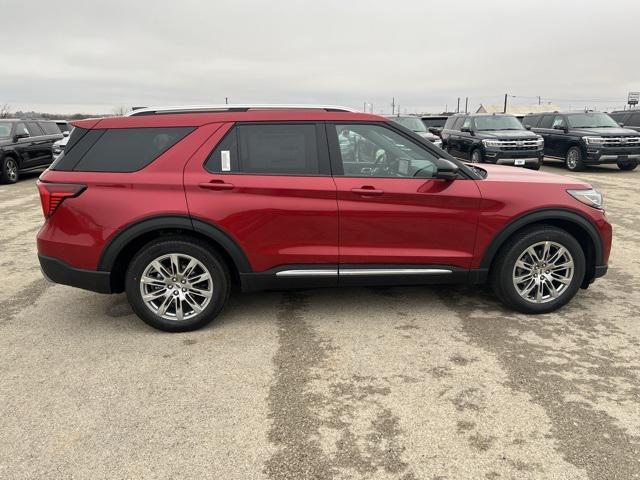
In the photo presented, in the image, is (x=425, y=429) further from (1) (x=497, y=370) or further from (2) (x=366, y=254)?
(2) (x=366, y=254)

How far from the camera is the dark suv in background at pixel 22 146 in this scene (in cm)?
1368

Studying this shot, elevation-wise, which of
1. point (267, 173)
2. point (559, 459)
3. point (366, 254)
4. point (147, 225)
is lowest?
point (559, 459)

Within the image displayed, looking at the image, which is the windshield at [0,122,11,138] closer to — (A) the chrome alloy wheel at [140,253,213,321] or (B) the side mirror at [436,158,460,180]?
(A) the chrome alloy wheel at [140,253,213,321]

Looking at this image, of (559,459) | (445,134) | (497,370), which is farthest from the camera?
(445,134)

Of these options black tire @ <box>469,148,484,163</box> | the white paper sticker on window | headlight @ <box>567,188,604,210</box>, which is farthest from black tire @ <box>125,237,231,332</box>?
black tire @ <box>469,148,484,163</box>

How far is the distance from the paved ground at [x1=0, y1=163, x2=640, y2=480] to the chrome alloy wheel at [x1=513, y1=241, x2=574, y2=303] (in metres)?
0.22

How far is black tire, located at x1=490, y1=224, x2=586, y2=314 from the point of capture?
4195 millimetres

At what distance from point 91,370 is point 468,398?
2.49 m

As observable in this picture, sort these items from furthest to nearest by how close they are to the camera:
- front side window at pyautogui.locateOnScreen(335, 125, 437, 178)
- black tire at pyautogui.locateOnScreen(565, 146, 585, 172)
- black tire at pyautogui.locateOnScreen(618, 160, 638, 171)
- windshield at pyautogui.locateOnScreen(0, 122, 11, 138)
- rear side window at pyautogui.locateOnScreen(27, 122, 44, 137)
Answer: black tire at pyautogui.locateOnScreen(618, 160, 638, 171)
black tire at pyautogui.locateOnScreen(565, 146, 585, 172)
rear side window at pyautogui.locateOnScreen(27, 122, 44, 137)
windshield at pyautogui.locateOnScreen(0, 122, 11, 138)
front side window at pyautogui.locateOnScreen(335, 125, 437, 178)

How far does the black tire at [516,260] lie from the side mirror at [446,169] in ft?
2.58

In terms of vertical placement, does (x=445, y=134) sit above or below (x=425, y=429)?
above

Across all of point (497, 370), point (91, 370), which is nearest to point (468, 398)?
point (497, 370)

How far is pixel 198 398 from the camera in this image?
310 centimetres

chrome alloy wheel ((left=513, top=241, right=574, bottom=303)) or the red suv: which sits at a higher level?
the red suv
